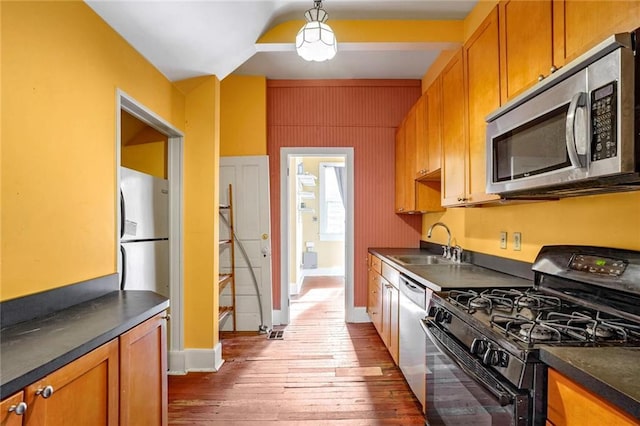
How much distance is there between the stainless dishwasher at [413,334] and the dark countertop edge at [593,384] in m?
0.93

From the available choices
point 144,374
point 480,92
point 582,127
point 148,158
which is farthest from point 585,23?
point 148,158

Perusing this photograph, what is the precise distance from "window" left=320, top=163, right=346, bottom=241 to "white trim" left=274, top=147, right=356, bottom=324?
2.87 meters

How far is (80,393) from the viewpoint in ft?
3.30

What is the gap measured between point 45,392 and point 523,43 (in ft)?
7.47

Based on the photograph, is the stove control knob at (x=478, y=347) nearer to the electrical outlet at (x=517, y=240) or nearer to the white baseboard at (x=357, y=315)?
the electrical outlet at (x=517, y=240)

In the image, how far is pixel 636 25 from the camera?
3.14 feet

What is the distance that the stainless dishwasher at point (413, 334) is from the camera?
1.85m

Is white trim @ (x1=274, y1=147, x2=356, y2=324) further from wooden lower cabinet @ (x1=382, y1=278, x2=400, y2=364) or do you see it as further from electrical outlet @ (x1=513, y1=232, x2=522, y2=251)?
electrical outlet @ (x1=513, y1=232, x2=522, y2=251)

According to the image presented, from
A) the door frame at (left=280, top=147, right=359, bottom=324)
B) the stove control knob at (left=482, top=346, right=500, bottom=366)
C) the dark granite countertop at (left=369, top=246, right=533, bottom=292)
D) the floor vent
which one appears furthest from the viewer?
the door frame at (left=280, top=147, right=359, bottom=324)

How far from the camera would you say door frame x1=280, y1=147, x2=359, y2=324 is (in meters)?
3.78

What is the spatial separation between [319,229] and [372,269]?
3342 millimetres

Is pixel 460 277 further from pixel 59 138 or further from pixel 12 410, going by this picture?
pixel 59 138

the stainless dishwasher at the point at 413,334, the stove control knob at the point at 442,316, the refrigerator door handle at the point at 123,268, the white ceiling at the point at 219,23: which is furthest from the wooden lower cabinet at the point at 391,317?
the white ceiling at the point at 219,23

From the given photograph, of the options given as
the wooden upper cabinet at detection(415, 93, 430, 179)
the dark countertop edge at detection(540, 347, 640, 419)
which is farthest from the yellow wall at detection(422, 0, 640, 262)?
the dark countertop edge at detection(540, 347, 640, 419)
